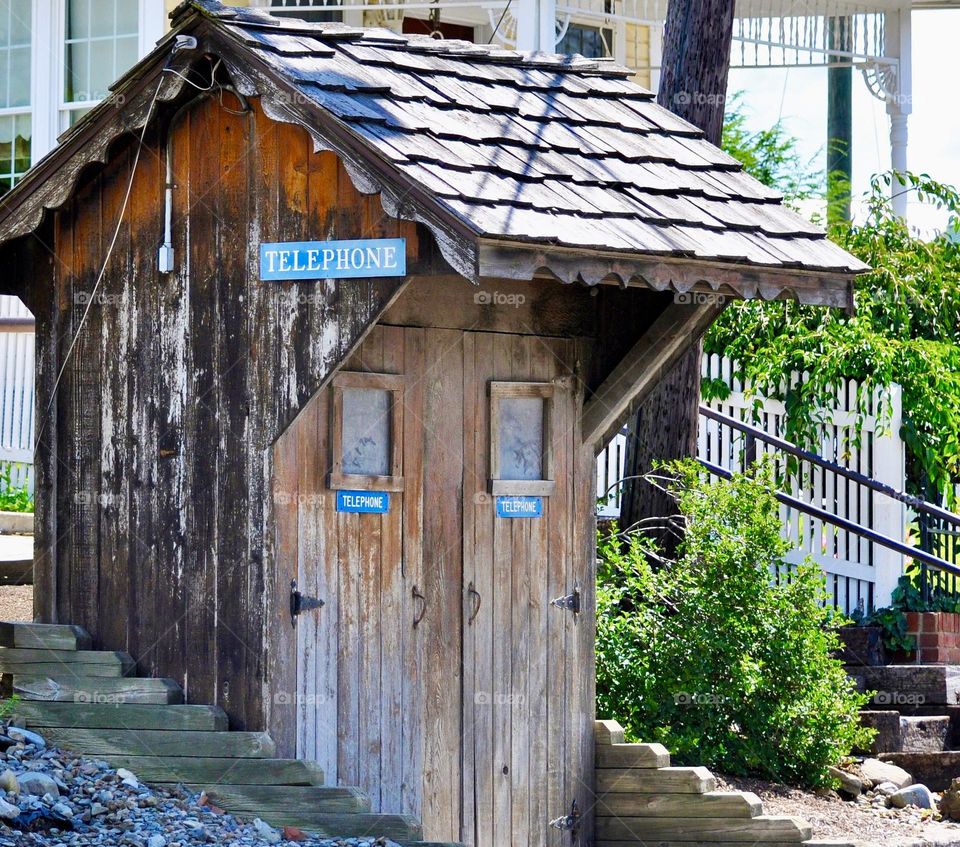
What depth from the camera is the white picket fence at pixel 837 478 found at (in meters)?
11.5

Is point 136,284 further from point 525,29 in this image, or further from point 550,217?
point 525,29

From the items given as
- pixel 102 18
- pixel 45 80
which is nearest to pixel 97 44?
pixel 102 18

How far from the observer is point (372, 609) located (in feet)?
22.5

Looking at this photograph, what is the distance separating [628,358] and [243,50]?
7.67ft

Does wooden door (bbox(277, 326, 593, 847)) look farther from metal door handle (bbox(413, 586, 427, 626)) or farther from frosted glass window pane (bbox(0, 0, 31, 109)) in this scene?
frosted glass window pane (bbox(0, 0, 31, 109))

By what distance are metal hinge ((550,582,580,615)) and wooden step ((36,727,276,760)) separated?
168 cm

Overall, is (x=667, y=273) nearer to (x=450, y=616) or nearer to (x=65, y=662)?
(x=450, y=616)

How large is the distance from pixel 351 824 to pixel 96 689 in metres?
1.27

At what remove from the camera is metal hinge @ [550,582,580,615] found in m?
7.59

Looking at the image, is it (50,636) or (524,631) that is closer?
(50,636)

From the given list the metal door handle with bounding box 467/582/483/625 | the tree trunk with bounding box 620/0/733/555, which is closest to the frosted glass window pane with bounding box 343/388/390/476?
the metal door handle with bounding box 467/582/483/625

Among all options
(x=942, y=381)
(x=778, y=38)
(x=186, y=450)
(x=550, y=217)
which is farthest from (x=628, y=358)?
(x=778, y=38)

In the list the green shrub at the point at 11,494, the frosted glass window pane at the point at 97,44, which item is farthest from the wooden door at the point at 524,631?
the frosted glass window pane at the point at 97,44

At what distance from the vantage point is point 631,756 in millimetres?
7660
